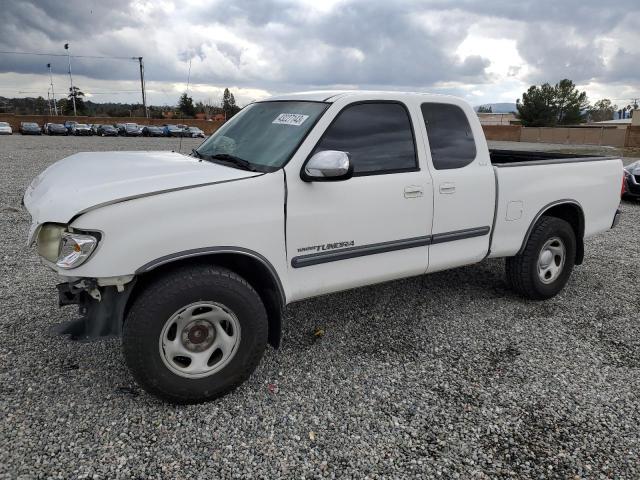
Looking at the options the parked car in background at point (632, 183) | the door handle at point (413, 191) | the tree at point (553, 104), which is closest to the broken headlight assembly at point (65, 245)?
the door handle at point (413, 191)

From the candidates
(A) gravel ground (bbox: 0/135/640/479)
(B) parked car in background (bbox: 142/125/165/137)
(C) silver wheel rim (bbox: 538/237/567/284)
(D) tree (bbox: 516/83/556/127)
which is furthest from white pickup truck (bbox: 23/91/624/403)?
(D) tree (bbox: 516/83/556/127)

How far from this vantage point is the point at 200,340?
3092mm

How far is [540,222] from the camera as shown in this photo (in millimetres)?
4766

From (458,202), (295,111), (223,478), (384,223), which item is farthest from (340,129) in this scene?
(223,478)

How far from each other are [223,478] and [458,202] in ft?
8.50

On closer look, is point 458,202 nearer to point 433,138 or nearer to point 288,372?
point 433,138

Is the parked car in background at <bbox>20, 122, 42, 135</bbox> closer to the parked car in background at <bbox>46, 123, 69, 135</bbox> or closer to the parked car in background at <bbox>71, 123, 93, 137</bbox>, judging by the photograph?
the parked car in background at <bbox>46, 123, 69, 135</bbox>

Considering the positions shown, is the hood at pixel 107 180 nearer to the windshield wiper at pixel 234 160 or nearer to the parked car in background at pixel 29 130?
the windshield wiper at pixel 234 160

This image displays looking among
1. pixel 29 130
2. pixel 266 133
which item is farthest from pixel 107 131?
pixel 266 133

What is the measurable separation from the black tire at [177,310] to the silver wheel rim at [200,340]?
31 millimetres

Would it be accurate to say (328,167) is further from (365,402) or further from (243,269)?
(365,402)

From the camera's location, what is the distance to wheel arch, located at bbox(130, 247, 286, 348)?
288cm

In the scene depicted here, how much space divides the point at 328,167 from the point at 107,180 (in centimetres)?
131

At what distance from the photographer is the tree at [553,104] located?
6656 centimetres
